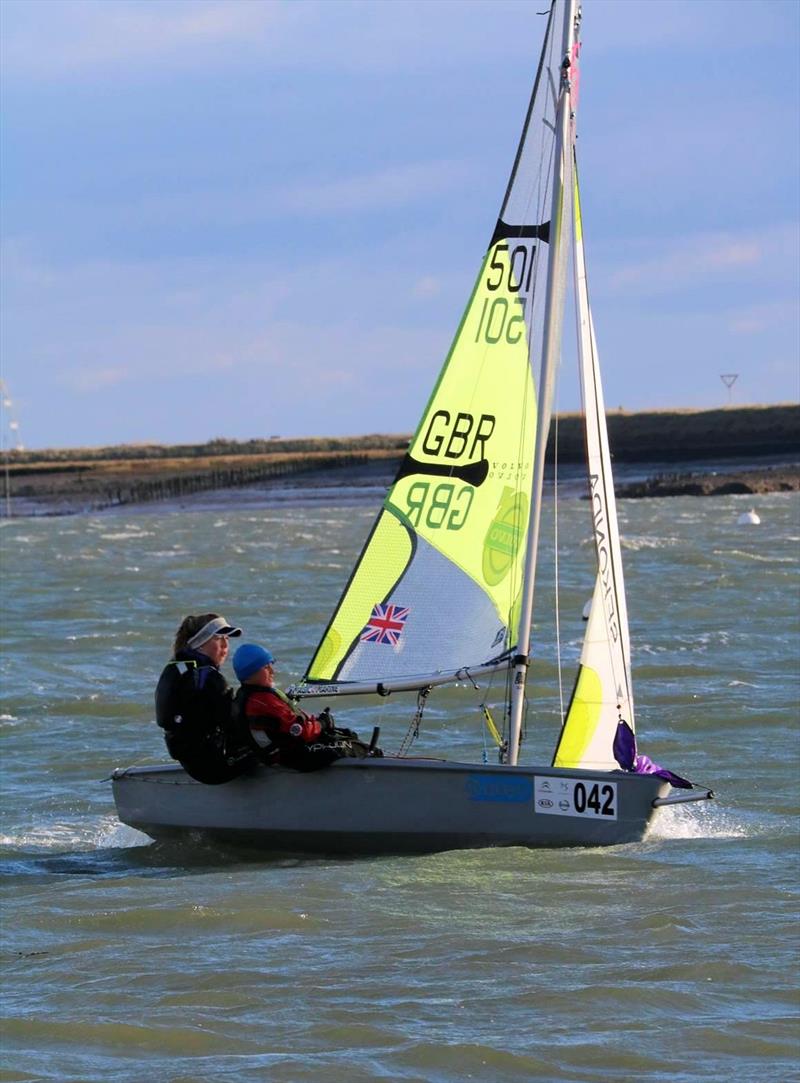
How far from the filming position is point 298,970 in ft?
24.3

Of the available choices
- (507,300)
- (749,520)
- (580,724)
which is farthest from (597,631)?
(749,520)

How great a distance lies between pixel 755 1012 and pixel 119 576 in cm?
2292

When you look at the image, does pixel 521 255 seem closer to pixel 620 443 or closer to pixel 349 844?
pixel 349 844

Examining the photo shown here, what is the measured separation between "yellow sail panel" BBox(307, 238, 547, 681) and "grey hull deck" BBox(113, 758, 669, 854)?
815 millimetres

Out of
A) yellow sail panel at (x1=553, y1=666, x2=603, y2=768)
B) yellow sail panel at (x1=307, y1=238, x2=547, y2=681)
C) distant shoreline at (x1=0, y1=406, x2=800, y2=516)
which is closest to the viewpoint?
yellow sail panel at (x1=553, y1=666, x2=603, y2=768)

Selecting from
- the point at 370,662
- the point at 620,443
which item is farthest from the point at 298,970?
the point at 620,443

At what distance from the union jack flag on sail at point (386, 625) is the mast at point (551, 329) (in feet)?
2.26

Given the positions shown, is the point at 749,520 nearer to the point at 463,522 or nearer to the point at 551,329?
the point at 463,522

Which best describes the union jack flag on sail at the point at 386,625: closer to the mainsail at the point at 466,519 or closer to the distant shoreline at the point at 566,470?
the mainsail at the point at 466,519

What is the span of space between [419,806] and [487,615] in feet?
3.85

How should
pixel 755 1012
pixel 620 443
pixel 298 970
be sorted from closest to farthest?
pixel 755 1012 → pixel 298 970 → pixel 620 443

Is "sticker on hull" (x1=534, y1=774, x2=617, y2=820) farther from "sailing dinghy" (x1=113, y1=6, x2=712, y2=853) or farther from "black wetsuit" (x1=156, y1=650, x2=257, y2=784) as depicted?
"black wetsuit" (x1=156, y1=650, x2=257, y2=784)

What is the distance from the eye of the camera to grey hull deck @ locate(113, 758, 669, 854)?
913 centimetres

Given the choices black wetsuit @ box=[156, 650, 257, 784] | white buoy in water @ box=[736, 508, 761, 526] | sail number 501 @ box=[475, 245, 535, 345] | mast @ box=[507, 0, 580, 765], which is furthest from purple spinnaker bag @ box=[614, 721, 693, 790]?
white buoy in water @ box=[736, 508, 761, 526]
